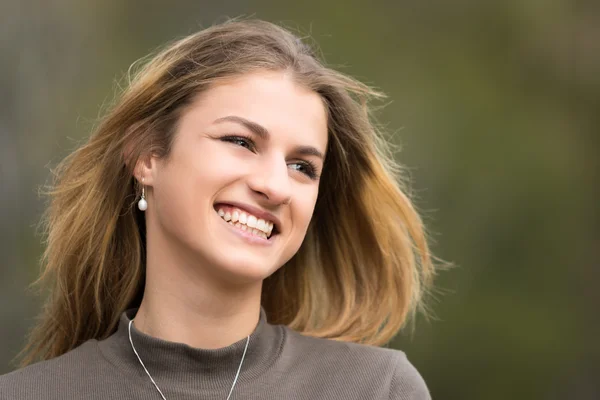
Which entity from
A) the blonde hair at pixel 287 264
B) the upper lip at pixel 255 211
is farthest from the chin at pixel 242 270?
the blonde hair at pixel 287 264

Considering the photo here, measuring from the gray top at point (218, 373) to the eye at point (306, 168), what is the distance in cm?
44

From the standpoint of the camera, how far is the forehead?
276 centimetres

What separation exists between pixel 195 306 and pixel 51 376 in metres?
0.44

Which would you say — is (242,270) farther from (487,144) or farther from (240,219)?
(487,144)

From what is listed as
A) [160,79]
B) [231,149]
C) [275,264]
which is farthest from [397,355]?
[160,79]

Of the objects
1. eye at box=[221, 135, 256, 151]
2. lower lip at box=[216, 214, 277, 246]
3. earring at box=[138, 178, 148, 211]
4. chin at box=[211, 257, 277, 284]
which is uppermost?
eye at box=[221, 135, 256, 151]

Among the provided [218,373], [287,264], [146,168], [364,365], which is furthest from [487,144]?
[218,373]

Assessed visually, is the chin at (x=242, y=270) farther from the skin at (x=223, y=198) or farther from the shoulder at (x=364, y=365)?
the shoulder at (x=364, y=365)

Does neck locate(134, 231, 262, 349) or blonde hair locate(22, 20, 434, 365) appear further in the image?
blonde hair locate(22, 20, 434, 365)

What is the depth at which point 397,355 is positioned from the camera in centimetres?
297

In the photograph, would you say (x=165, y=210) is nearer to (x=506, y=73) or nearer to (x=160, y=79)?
(x=160, y=79)

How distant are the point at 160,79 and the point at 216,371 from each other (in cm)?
82

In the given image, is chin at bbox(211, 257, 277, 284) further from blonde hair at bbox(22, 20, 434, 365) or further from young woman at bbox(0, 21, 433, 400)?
blonde hair at bbox(22, 20, 434, 365)

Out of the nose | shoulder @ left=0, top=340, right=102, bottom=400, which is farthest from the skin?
shoulder @ left=0, top=340, right=102, bottom=400
